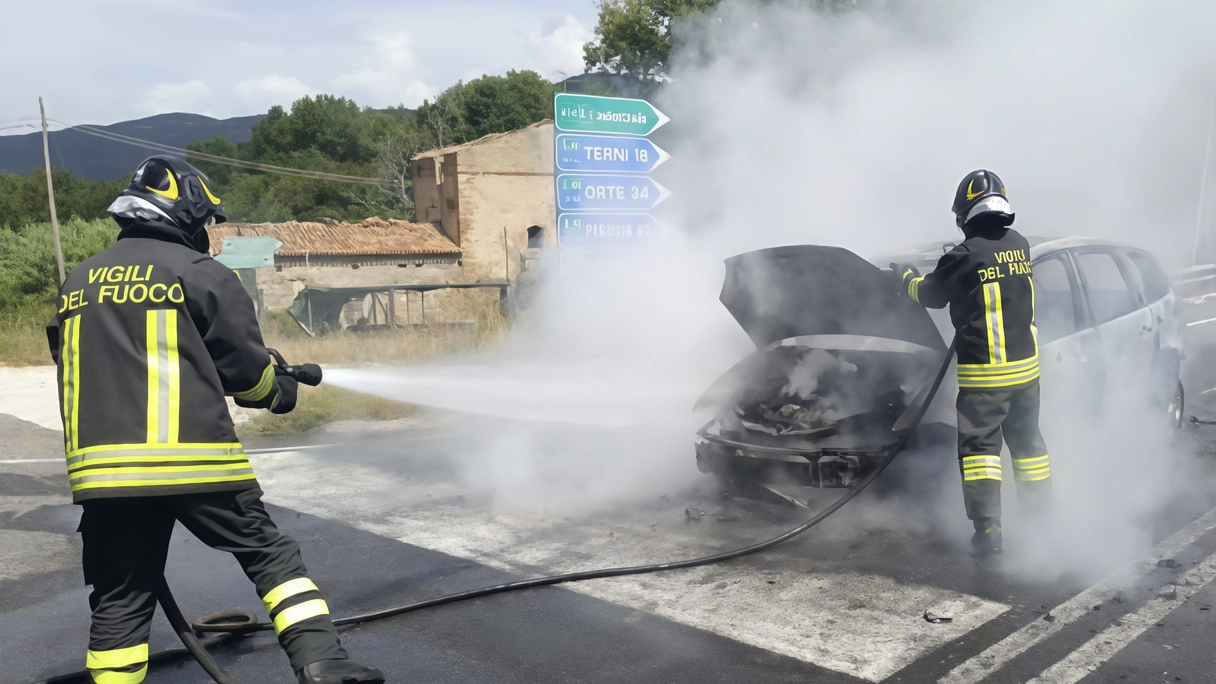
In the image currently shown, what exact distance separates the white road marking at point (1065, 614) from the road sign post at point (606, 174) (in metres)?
7.53

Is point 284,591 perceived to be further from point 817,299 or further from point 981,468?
point 817,299

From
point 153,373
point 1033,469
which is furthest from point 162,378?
point 1033,469

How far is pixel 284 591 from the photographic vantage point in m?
3.01

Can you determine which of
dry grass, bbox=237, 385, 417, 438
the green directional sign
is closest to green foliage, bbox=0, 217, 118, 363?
dry grass, bbox=237, 385, 417, 438

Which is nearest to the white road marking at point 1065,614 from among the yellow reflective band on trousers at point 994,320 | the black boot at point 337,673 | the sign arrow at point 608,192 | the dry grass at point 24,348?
the yellow reflective band on trousers at point 994,320

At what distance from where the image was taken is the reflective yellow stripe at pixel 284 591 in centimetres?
300

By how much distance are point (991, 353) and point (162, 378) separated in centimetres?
381

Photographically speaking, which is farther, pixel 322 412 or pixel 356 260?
pixel 356 260

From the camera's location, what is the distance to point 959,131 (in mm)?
10914

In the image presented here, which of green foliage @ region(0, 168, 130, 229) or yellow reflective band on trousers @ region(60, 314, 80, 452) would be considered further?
green foliage @ region(0, 168, 130, 229)

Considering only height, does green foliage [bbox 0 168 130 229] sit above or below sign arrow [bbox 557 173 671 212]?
above

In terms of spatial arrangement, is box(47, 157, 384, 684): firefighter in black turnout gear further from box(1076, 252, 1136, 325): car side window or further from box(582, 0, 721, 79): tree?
box(582, 0, 721, 79): tree

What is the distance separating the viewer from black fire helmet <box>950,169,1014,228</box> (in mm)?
4832

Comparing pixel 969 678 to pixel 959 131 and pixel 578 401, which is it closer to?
pixel 578 401
